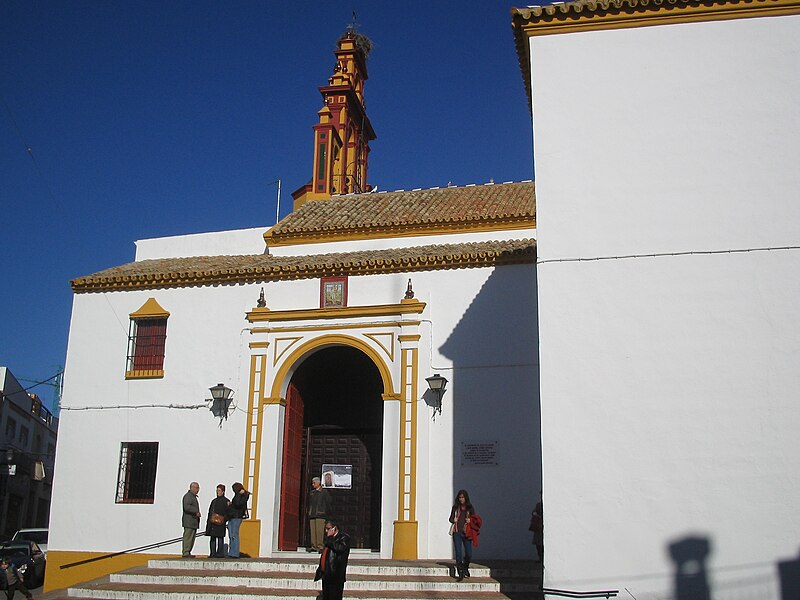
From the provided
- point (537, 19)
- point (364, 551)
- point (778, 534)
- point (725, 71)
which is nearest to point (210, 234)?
point (364, 551)

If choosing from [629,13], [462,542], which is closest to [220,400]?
[462,542]

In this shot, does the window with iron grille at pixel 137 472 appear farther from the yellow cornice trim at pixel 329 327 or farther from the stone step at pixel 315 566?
the yellow cornice trim at pixel 329 327

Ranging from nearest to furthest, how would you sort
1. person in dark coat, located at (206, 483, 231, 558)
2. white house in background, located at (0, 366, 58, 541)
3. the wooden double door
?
person in dark coat, located at (206, 483, 231, 558) → the wooden double door → white house in background, located at (0, 366, 58, 541)

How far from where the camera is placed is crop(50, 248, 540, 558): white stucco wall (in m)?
12.7

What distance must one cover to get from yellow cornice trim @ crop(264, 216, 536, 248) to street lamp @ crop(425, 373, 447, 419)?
325 cm

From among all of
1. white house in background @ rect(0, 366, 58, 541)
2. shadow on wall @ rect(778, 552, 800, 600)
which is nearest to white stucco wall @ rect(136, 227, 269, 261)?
shadow on wall @ rect(778, 552, 800, 600)

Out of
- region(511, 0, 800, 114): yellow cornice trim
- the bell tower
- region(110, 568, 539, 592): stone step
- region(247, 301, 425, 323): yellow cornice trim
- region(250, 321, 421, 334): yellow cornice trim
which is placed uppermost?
the bell tower

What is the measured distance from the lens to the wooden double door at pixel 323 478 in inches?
544

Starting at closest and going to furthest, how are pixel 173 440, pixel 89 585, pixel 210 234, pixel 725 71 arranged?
pixel 725 71
pixel 89 585
pixel 173 440
pixel 210 234

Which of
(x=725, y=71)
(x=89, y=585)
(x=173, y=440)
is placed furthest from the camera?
(x=173, y=440)

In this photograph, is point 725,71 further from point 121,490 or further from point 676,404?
point 121,490

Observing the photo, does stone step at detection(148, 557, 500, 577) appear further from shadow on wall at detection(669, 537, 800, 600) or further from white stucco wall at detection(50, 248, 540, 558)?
shadow on wall at detection(669, 537, 800, 600)

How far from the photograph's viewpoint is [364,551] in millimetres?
13461

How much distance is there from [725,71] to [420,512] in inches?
279
